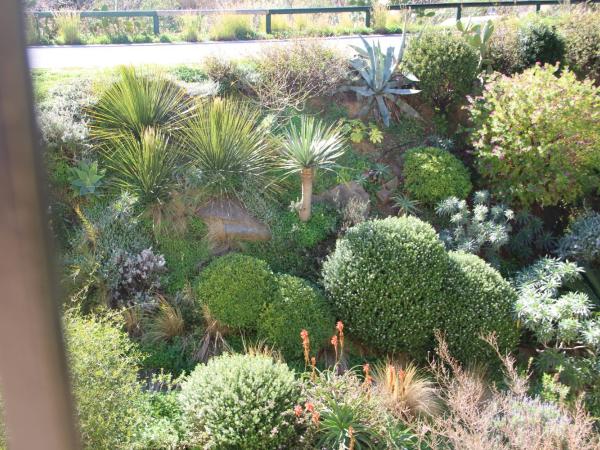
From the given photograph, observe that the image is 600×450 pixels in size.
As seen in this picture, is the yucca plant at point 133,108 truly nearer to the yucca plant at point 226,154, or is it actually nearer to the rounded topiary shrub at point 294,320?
the yucca plant at point 226,154

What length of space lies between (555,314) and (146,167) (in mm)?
4701

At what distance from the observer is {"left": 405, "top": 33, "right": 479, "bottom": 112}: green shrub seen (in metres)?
8.76

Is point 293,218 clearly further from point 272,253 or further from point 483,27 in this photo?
point 483,27

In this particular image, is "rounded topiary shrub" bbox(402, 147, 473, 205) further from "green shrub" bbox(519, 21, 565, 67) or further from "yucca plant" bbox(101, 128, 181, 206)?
"yucca plant" bbox(101, 128, 181, 206)

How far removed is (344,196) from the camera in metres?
7.69

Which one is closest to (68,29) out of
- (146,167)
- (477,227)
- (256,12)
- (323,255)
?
(256,12)

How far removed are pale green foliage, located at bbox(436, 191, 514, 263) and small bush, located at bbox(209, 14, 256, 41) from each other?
7.82 meters

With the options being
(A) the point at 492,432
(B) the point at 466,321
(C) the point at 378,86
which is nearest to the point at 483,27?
(C) the point at 378,86

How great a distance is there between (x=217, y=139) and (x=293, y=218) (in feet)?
4.34

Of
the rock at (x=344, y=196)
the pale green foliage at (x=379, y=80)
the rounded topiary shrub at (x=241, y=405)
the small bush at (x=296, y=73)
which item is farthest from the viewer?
the pale green foliage at (x=379, y=80)

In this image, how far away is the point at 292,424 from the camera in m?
4.59

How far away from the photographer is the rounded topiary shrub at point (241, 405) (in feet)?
14.3

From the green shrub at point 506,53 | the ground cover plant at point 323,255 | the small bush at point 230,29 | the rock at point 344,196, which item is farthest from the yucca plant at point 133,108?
the small bush at point 230,29

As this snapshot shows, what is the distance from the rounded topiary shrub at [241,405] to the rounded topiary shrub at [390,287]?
148cm
